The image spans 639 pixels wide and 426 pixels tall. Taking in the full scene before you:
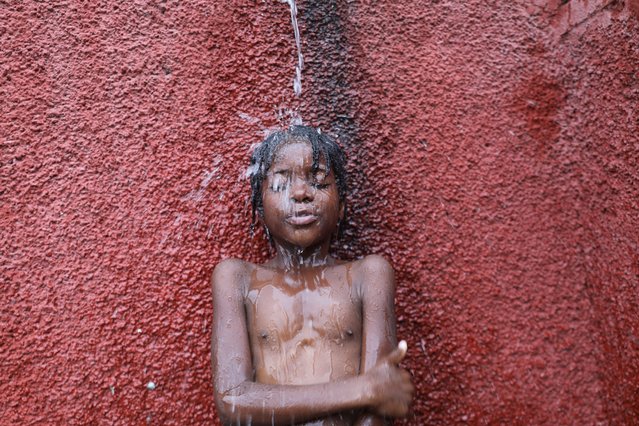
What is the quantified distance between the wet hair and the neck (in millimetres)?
182

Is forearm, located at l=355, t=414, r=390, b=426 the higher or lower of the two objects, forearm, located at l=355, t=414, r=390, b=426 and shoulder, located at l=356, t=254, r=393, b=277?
the lower

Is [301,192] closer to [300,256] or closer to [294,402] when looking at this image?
[300,256]

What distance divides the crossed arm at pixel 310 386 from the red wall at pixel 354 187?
1.52ft

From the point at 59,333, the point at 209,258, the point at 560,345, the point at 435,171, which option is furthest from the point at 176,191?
the point at 560,345

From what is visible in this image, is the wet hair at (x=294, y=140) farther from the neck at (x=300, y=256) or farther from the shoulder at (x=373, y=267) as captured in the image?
the shoulder at (x=373, y=267)

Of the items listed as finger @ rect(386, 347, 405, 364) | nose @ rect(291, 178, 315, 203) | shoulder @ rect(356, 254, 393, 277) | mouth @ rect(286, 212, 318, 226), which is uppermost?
nose @ rect(291, 178, 315, 203)

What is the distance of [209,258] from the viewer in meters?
2.54

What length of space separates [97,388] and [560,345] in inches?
74.5

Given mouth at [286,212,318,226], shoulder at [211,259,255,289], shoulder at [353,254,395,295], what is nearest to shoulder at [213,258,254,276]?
shoulder at [211,259,255,289]

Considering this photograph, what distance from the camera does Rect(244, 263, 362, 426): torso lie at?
2074mm

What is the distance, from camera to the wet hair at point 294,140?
2.25m

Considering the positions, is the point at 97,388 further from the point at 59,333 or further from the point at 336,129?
the point at 336,129

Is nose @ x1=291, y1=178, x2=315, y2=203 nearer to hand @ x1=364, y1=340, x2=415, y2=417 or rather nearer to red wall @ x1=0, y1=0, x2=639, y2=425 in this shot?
red wall @ x1=0, y1=0, x2=639, y2=425

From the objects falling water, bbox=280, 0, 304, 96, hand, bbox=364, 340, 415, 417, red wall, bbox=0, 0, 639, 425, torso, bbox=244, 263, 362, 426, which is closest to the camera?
hand, bbox=364, 340, 415, 417
